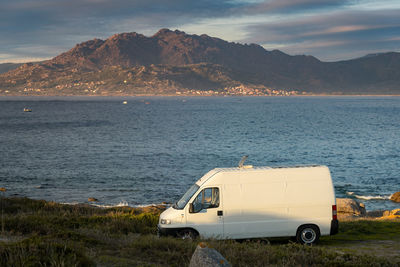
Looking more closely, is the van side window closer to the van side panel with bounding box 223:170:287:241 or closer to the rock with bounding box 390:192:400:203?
the van side panel with bounding box 223:170:287:241

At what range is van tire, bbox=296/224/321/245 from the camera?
13617 mm

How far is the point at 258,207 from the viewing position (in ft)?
44.0

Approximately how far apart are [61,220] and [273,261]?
8.15m

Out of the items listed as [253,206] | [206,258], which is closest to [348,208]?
[253,206]

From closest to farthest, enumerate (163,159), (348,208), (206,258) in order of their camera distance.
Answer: (206,258)
(348,208)
(163,159)

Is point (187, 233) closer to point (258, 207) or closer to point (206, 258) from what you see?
point (258, 207)

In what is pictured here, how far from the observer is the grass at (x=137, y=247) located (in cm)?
884

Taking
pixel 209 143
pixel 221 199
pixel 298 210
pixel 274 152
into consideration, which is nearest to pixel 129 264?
pixel 221 199

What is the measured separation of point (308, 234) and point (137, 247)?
A: 224 inches

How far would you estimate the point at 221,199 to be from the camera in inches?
526

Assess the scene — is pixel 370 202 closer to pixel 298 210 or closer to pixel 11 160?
pixel 298 210

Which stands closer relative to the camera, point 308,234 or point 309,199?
point 309,199

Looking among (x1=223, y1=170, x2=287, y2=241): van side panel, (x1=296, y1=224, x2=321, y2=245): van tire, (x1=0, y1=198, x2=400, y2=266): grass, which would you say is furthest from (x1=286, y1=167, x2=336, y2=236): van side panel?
(x1=0, y1=198, x2=400, y2=266): grass

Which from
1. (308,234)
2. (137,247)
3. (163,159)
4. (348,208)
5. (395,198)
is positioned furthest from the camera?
(163,159)
